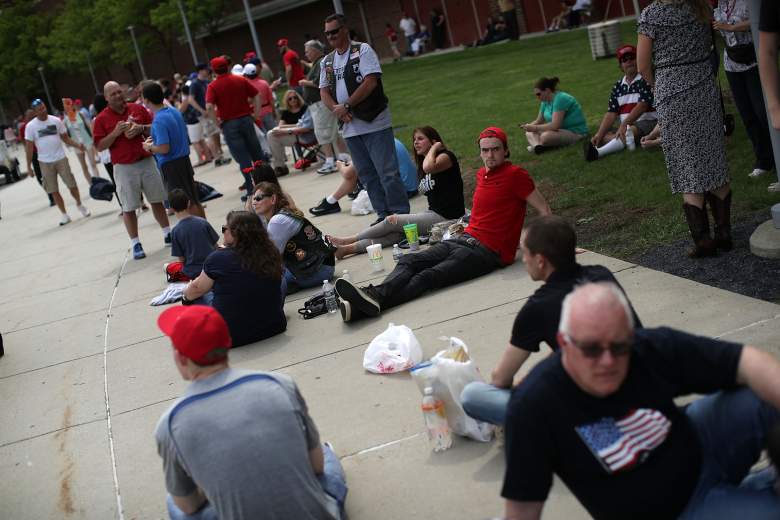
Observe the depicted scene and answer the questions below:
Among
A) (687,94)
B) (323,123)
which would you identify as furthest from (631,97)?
(323,123)

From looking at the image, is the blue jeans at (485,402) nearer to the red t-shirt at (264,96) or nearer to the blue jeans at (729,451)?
the blue jeans at (729,451)

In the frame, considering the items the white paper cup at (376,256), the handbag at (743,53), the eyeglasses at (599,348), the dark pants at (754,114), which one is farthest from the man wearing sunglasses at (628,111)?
the eyeglasses at (599,348)

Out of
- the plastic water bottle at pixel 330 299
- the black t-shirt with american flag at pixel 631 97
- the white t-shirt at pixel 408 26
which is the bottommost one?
the plastic water bottle at pixel 330 299

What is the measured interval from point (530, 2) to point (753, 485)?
39.3 m

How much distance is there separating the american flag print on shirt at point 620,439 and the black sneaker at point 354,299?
13.7 ft

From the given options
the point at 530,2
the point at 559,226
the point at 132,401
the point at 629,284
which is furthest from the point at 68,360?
the point at 530,2

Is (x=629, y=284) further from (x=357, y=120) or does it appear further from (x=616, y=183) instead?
(x=357, y=120)

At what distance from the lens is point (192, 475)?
11.6 feet

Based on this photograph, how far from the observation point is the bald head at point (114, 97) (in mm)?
10945

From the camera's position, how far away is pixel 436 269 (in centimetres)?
732

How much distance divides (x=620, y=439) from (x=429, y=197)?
6.21 meters

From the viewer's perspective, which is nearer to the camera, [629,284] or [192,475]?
[192,475]

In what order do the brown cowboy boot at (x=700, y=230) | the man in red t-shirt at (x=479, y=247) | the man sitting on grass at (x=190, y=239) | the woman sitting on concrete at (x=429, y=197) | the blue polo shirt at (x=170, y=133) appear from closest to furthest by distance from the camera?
the brown cowboy boot at (x=700, y=230), the man in red t-shirt at (x=479, y=247), the man sitting on grass at (x=190, y=239), the woman sitting on concrete at (x=429, y=197), the blue polo shirt at (x=170, y=133)

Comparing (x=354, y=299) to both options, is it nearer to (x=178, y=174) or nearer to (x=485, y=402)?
(x=485, y=402)
